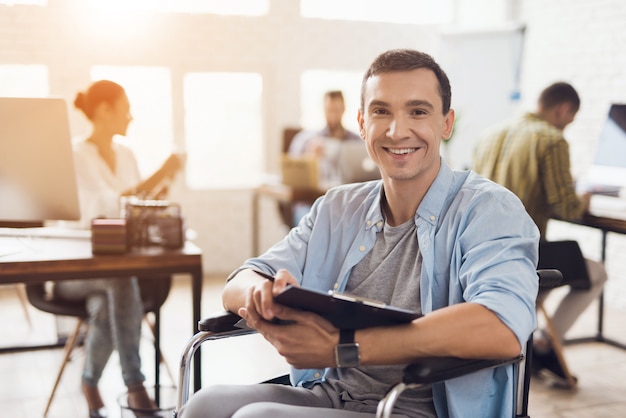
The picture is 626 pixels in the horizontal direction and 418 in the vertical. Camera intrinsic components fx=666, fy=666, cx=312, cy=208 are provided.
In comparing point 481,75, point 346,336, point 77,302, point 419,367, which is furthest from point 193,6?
point 419,367

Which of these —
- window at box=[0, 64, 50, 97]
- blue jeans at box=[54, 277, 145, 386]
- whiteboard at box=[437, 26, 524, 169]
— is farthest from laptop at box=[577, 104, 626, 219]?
window at box=[0, 64, 50, 97]

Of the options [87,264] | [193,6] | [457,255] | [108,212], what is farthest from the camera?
[193,6]

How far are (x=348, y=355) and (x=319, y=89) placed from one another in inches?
171

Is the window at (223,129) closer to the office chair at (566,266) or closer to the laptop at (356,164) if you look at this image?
the laptop at (356,164)

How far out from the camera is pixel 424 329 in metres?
1.24

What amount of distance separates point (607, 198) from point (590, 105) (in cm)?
134

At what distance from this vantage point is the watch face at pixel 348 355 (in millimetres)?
1261

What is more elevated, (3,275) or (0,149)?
(0,149)

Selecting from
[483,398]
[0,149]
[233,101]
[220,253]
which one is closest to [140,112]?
[233,101]

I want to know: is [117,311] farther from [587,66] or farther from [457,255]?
[587,66]

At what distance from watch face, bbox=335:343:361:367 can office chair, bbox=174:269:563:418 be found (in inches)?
3.4

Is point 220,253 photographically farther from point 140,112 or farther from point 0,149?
point 0,149

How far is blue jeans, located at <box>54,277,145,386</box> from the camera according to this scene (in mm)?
2504

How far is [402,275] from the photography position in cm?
149
